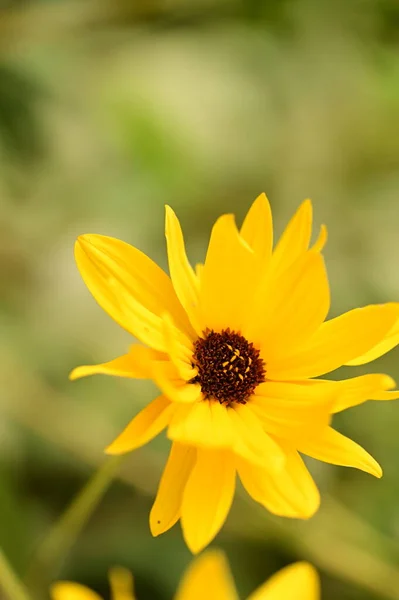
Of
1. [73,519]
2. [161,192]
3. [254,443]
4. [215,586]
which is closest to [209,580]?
[215,586]

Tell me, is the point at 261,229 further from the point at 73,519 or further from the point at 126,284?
the point at 73,519

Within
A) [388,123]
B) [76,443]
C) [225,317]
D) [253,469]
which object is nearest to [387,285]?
[388,123]

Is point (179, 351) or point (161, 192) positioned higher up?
point (161, 192)

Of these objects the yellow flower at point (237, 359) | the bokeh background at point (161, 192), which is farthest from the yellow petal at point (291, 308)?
the bokeh background at point (161, 192)

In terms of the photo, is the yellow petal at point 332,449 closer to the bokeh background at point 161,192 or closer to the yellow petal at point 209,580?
the yellow petal at point 209,580

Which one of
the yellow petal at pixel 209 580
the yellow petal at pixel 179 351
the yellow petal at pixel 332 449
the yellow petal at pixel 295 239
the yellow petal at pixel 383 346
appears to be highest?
the yellow petal at pixel 295 239

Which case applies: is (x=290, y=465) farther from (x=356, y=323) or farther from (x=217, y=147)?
(x=217, y=147)
